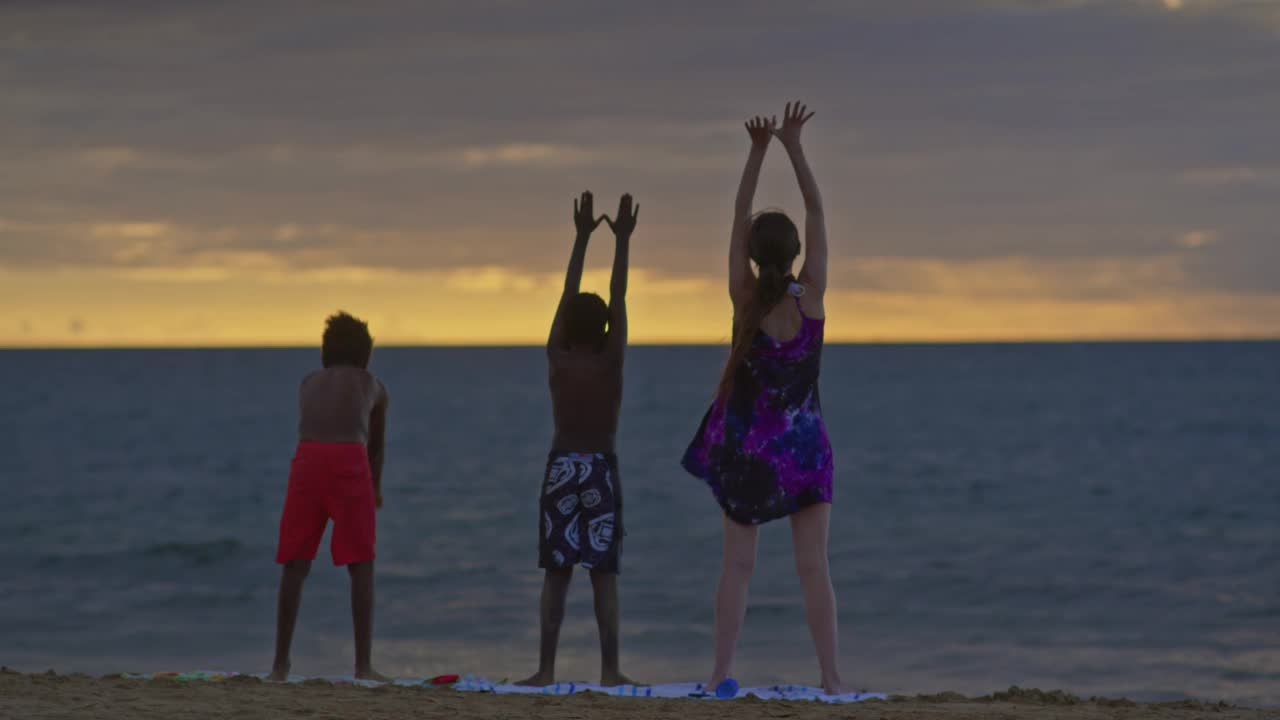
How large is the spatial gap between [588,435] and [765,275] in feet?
3.84

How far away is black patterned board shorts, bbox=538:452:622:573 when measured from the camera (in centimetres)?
607

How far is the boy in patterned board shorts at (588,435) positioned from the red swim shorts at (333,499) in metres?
0.90

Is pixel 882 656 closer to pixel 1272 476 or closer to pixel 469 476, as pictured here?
pixel 469 476

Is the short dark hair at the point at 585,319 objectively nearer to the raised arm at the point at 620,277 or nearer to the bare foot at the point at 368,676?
the raised arm at the point at 620,277

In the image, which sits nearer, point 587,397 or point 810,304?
point 810,304

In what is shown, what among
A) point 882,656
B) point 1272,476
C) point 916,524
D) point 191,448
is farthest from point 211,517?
point 1272,476

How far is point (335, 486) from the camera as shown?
6320 mm

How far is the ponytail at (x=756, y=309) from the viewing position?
5.44 m

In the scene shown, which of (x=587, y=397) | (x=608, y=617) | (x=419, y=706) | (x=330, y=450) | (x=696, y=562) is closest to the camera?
(x=419, y=706)

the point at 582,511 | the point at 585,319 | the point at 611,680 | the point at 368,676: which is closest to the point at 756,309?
the point at 585,319

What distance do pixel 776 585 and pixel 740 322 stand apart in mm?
11529

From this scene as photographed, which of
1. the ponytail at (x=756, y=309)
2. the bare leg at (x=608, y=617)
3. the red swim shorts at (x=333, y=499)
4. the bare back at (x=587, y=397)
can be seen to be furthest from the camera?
the red swim shorts at (x=333, y=499)

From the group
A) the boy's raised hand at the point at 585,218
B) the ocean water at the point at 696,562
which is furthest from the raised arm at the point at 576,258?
the ocean water at the point at 696,562

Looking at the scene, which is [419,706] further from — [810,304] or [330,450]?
[810,304]
